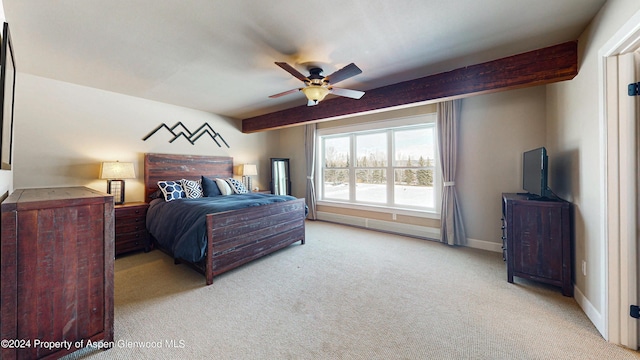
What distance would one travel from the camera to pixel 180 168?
173 inches

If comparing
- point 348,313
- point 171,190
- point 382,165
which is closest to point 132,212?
point 171,190

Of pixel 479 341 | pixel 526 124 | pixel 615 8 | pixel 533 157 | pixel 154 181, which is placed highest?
pixel 615 8

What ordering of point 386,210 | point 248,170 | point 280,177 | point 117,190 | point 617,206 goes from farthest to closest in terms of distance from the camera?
point 280,177 → point 248,170 → point 386,210 → point 117,190 → point 617,206


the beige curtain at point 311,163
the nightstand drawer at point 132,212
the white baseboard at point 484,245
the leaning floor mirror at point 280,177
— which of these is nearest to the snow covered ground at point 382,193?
the beige curtain at point 311,163

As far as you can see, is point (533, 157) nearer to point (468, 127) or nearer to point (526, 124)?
point (526, 124)

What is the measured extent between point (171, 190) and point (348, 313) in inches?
131

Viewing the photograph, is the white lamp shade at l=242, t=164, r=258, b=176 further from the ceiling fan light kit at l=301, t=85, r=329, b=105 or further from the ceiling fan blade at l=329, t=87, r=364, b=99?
the ceiling fan blade at l=329, t=87, r=364, b=99

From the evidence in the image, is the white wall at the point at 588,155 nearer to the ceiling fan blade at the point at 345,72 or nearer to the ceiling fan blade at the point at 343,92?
the ceiling fan blade at the point at 345,72

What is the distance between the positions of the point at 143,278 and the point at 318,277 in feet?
6.61

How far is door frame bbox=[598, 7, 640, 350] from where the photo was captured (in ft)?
5.21

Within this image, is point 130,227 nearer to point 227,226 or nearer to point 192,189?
point 192,189

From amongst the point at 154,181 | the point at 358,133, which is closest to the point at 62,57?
the point at 154,181

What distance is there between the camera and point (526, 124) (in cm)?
318

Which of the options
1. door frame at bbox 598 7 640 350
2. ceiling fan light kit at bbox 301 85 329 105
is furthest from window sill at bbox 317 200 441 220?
ceiling fan light kit at bbox 301 85 329 105
